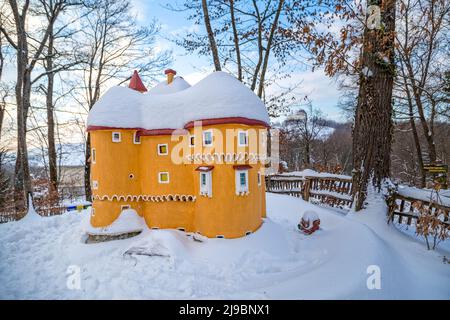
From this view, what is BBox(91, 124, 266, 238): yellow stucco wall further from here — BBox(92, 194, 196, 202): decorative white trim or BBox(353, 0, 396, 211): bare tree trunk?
BBox(353, 0, 396, 211): bare tree trunk

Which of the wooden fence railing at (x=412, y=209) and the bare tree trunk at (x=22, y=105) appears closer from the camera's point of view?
the wooden fence railing at (x=412, y=209)

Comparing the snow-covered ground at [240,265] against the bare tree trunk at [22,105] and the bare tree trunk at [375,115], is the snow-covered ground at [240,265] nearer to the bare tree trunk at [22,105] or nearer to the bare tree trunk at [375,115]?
the bare tree trunk at [375,115]

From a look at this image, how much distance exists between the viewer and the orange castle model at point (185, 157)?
6.05 metres

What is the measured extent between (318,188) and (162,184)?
6.70 meters

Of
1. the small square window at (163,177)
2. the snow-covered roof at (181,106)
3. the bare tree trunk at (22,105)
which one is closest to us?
the snow-covered roof at (181,106)

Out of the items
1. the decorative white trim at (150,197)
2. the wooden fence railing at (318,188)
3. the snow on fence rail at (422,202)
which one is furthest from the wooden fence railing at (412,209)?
the decorative white trim at (150,197)

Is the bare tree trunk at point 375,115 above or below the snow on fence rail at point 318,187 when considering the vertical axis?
above

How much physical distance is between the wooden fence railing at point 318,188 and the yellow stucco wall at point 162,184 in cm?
368

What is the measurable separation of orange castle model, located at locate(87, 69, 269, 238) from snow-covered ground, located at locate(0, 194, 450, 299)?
662mm

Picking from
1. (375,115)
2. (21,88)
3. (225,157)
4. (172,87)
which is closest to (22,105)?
(21,88)

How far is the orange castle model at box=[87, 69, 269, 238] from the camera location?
6051mm

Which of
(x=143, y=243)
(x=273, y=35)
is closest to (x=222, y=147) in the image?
(x=143, y=243)
